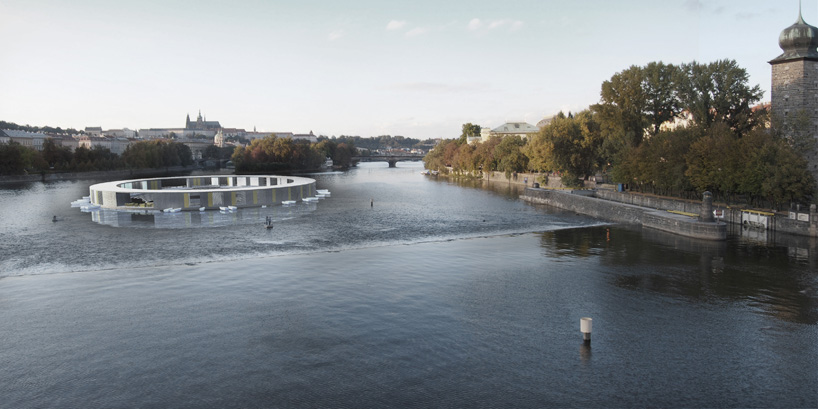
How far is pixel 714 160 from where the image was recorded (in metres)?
45.0

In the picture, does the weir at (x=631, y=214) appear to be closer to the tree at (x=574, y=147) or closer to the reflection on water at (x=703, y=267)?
the reflection on water at (x=703, y=267)

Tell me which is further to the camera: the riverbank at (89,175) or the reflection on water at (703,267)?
the riverbank at (89,175)

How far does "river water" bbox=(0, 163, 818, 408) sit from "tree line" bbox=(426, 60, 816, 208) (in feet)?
23.5

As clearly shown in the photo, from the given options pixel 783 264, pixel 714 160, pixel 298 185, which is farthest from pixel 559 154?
pixel 783 264

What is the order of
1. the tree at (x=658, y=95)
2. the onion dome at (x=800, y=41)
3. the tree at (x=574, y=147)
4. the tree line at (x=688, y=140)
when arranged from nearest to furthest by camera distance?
1. the tree line at (x=688, y=140)
2. the onion dome at (x=800, y=41)
3. the tree at (x=658, y=95)
4. the tree at (x=574, y=147)

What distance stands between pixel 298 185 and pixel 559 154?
3465 cm

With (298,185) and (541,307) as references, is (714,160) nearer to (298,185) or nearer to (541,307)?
(541,307)

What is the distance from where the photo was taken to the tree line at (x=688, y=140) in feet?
136

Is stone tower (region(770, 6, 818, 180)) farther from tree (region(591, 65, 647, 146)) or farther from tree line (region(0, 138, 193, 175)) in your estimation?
tree line (region(0, 138, 193, 175))

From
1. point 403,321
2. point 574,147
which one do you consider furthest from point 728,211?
point 403,321

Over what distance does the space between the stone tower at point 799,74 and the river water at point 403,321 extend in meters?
14.9

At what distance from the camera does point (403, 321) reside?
19.9m

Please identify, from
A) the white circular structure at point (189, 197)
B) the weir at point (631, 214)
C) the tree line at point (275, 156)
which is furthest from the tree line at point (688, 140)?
the tree line at point (275, 156)

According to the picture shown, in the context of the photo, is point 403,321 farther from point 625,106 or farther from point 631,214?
point 625,106
